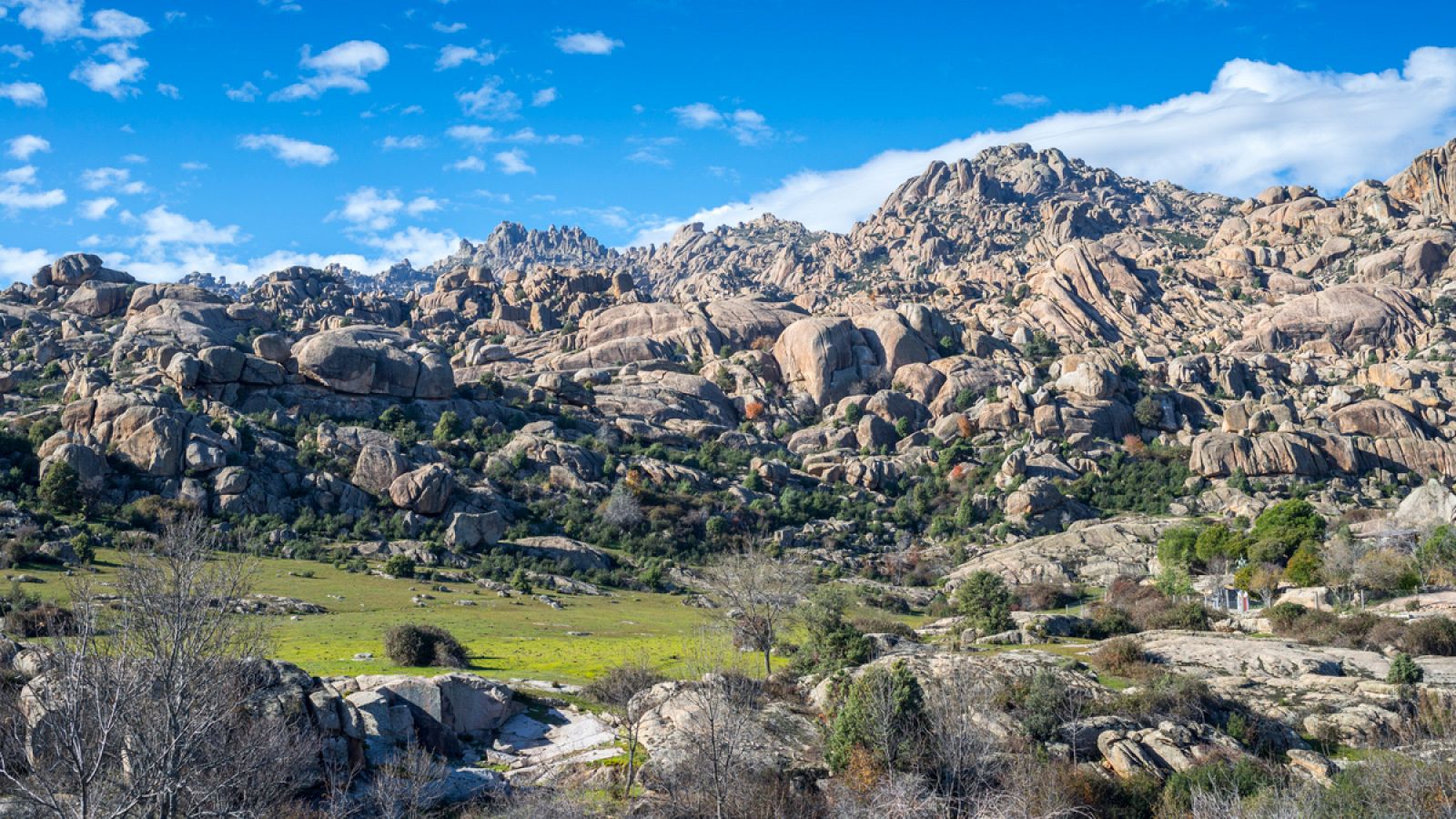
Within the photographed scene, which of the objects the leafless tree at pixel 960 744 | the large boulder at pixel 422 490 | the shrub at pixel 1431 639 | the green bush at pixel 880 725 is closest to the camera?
the leafless tree at pixel 960 744

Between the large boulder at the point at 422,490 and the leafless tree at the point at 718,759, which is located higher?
the large boulder at the point at 422,490

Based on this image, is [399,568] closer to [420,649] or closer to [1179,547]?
[420,649]

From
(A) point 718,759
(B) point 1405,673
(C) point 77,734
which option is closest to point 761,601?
(A) point 718,759

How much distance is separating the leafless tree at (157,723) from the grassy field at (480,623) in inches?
487

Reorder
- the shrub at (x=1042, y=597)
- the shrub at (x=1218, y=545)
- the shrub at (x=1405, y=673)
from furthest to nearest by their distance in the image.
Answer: the shrub at (x=1218, y=545) < the shrub at (x=1042, y=597) < the shrub at (x=1405, y=673)

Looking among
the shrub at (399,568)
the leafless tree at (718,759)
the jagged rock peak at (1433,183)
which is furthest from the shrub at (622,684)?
the jagged rock peak at (1433,183)

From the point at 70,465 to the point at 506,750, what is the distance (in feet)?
189

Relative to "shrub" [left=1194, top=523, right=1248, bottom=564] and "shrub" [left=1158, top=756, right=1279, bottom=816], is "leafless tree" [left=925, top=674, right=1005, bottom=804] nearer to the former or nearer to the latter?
"shrub" [left=1158, top=756, right=1279, bottom=816]

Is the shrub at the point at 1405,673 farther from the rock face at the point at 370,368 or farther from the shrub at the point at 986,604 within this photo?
the rock face at the point at 370,368

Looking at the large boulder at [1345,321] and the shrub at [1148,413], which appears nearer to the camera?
the shrub at [1148,413]

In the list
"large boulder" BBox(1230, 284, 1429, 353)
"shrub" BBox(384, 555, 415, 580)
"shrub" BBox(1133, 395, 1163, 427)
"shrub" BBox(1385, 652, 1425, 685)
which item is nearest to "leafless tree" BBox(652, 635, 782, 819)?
"shrub" BBox(1385, 652, 1425, 685)

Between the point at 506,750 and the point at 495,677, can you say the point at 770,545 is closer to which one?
the point at 495,677

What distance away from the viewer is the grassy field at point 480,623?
40.2m

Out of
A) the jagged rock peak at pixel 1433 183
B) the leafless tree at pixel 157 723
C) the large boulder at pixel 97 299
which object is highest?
the jagged rock peak at pixel 1433 183
